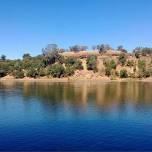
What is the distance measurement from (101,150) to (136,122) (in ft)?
56.5

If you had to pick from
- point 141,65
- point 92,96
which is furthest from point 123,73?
point 92,96

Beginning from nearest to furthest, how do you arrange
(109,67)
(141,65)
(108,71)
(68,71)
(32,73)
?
1. (68,71)
2. (108,71)
3. (32,73)
4. (109,67)
5. (141,65)

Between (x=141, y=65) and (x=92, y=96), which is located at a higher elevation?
(x=141, y=65)

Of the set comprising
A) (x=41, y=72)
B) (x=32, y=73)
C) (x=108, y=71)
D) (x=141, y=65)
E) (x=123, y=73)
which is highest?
(x=141, y=65)

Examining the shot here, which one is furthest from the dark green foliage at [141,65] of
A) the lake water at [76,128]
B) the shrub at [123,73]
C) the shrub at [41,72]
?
the lake water at [76,128]

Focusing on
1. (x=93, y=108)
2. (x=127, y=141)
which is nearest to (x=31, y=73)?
(x=93, y=108)

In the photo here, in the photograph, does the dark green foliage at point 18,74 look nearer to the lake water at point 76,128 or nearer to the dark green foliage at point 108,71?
the dark green foliage at point 108,71

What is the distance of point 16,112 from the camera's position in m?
63.6

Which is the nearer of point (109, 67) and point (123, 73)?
point (123, 73)

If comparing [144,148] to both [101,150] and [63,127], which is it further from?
[63,127]

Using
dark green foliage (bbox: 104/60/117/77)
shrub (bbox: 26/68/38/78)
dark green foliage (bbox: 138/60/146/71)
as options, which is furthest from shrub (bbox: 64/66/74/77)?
dark green foliage (bbox: 138/60/146/71)

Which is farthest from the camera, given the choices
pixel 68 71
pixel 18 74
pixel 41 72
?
pixel 18 74

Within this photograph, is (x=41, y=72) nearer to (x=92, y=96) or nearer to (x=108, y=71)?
(x=108, y=71)

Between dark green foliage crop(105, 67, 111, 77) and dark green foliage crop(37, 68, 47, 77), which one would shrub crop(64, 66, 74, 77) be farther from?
dark green foliage crop(105, 67, 111, 77)
